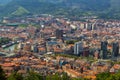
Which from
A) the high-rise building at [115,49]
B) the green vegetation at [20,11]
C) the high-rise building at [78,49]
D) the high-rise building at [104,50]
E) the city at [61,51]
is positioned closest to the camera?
the city at [61,51]

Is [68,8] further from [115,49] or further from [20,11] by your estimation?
[115,49]

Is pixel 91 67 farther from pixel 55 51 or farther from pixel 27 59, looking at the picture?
pixel 55 51

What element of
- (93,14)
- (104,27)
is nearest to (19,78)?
(104,27)

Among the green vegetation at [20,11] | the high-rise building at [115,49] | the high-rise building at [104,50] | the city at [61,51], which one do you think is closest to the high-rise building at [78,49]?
the city at [61,51]

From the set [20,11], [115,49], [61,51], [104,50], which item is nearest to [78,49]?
[61,51]

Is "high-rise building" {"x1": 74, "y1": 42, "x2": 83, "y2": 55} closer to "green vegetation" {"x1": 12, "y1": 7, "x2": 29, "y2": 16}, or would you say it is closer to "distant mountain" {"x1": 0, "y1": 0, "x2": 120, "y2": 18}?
"distant mountain" {"x1": 0, "y1": 0, "x2": 120, "y2": 18}

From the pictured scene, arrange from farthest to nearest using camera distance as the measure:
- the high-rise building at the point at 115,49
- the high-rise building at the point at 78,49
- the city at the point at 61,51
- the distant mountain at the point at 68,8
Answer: the distant mountain at the point at 68,8 < the high-rise building at the point at 78,49 < the high-rise building at the point at 115,49 < the city at the point at 61,51

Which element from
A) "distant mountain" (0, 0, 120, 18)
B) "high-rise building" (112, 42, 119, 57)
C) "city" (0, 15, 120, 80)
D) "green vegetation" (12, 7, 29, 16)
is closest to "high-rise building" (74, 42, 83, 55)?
"city" (0, 15, 120, 80)

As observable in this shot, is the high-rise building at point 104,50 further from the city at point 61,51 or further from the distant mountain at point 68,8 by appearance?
the distant mountain at point 68,8

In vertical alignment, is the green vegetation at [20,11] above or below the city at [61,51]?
above
